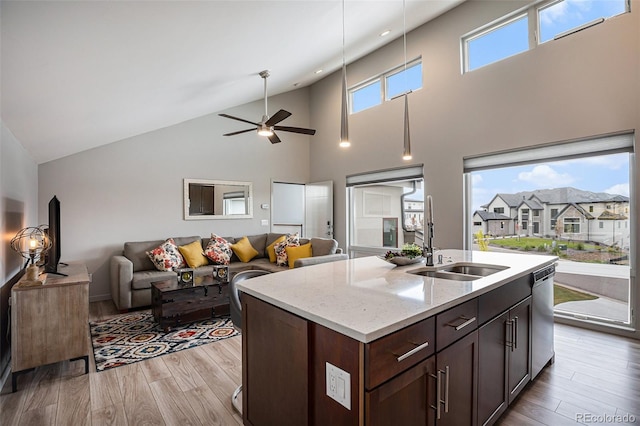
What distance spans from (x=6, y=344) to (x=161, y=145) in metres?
3.56

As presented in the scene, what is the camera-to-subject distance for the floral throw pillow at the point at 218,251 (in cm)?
528

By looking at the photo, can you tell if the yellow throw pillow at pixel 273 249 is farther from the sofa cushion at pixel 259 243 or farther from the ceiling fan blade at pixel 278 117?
the ceiling fan blade at pixel 278 117

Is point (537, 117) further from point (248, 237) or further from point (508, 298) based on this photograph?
point (248, 237)

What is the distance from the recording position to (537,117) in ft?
12.4

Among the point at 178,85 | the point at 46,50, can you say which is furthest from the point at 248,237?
the point at 46,50

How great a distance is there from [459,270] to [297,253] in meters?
3.06

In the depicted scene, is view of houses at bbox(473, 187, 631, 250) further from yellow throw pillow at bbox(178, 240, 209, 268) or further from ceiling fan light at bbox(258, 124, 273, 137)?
yellow throw pillow at bbox(178, 240, 209, 268)

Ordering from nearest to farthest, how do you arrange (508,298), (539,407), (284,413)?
(284,413), (508,298), (539,407)

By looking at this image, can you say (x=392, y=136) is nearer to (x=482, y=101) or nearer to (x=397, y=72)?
(x=397, y=72)

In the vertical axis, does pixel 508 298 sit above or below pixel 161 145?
below

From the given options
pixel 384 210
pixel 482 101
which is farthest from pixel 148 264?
pixel 482 101

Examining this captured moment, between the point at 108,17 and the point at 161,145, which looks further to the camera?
the point at 161,145

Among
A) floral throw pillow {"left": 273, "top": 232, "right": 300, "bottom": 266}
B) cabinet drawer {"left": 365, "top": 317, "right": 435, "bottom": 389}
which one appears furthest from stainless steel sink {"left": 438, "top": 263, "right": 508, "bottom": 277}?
floral throw pillow {"left": 273, "top": 232, "right": 300, "bottom": 266}

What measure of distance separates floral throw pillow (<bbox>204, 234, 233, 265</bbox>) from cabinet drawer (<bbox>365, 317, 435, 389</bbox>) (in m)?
4.47
